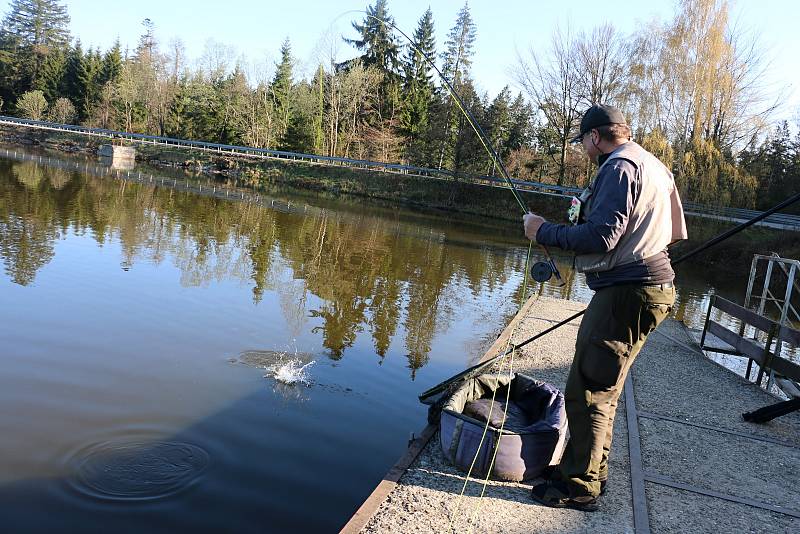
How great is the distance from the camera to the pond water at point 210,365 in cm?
470

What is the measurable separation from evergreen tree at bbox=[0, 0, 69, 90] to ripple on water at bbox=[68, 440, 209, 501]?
84.7m

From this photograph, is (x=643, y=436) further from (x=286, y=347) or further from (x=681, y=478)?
(x=286, y=347)

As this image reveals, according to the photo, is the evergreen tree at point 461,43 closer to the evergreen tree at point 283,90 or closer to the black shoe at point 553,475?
the evergreen tree at point 283,90

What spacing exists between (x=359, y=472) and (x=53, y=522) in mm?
2311

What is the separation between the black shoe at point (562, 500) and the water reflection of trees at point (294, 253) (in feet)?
13.7

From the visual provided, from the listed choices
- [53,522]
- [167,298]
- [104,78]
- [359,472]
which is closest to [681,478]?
[359,472]

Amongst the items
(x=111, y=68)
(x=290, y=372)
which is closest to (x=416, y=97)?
(x=111, y=68)

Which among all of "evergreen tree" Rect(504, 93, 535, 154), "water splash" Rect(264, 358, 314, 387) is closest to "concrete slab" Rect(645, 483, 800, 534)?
"water splash" Rect(264, 358, 314, 387)

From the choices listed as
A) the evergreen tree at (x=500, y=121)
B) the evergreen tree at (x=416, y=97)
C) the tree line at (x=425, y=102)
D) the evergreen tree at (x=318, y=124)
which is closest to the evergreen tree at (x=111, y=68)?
the tree line at (x=425, y=102)

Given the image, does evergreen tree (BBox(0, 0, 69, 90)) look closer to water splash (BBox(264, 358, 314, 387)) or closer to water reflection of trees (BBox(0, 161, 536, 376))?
water reflection of trees (BBox(0, 161, 536, 376))

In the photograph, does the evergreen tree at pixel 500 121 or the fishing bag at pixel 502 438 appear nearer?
the fishing bag at pixel 502 438

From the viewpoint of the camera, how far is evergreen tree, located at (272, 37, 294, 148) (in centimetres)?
6069

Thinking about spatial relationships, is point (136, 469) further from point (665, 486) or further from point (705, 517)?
point (705, 517)

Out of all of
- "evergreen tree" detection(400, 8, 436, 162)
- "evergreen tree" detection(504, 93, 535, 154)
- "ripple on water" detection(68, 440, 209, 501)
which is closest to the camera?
"ripple on water" detection(68, 440, 209, 501)
